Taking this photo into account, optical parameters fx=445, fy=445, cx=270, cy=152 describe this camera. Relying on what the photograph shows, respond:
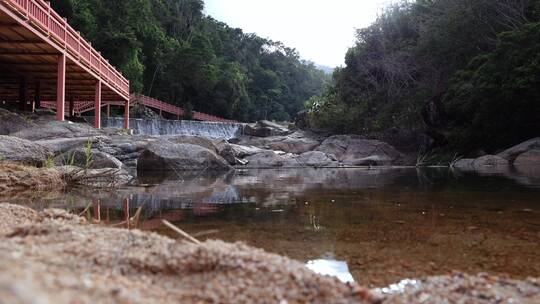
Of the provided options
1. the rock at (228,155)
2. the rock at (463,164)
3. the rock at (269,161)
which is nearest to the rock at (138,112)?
the rock at (269,161)

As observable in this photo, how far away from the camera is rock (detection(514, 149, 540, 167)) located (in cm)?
1669

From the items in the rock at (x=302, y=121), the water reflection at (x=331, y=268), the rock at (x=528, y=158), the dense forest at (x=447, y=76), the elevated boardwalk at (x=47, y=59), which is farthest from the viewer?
the rock at (x=302, y=121)

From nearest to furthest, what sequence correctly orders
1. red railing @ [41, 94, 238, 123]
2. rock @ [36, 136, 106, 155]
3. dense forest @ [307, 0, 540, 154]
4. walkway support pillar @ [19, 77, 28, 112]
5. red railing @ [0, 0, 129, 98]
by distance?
rock @ [36, 136, 106, 155] < red railing @ [0, 0, 129, 98] < walkway support pillar @ [19, 77, 28, 112] < dense forest @ [307, 0, 540, 154] < red railing @ [41, 94, 238, 123]

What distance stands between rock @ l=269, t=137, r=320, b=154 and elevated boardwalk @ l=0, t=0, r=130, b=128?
347 inches

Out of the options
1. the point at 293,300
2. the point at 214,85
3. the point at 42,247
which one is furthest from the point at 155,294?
the point at 214,85

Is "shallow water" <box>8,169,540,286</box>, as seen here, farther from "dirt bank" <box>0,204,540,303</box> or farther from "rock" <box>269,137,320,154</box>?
"rock" <box>269,137,320,154</box>

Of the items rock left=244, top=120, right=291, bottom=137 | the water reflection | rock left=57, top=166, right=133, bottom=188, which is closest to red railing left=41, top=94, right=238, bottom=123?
rock left=244, top=120, right=291, bottom=137

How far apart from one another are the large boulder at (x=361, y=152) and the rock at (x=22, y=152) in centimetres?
1404

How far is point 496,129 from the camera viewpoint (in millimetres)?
19906

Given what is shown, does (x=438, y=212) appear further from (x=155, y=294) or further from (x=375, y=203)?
(x=155, y=294)

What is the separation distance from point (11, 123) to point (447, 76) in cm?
2212

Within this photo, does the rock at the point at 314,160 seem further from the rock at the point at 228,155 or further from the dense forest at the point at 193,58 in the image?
the dense forest at the point at 193,58

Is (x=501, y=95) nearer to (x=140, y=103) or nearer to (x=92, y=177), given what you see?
(x=92, y=177)

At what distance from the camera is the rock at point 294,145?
25.8m
